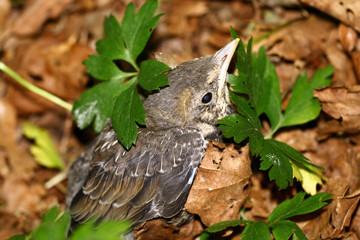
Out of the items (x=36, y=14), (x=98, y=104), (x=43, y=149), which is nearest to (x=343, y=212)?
(x=98, y=104)

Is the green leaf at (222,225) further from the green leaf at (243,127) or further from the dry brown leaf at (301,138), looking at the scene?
the dry brown leaf at (301,138)

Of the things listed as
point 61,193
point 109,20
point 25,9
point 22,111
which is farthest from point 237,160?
point 25,9

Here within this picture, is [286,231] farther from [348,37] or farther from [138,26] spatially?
[348,37]

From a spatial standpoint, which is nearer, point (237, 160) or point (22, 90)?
point (237, 160)

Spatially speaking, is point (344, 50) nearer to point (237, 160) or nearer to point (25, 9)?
point (237, 160)

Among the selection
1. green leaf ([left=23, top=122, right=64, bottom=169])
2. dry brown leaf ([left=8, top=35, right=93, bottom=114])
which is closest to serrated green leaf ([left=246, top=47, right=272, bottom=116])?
dry brown leaf ([left=8, top=35, right=93, bottom=114])
